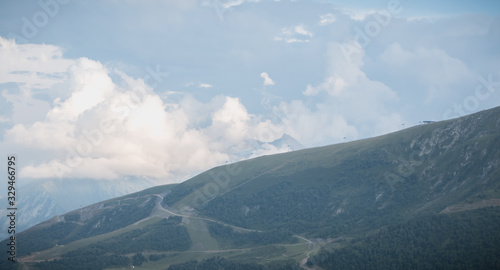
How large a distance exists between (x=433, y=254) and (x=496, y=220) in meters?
35.0

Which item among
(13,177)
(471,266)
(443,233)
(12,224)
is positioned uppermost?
(13,177)

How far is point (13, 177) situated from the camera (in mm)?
164250

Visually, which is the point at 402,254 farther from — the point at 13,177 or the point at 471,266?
the point at 13,177

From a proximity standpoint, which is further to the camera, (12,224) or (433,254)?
(433,254)

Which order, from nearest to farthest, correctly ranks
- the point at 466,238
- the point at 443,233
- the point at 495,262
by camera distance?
the point at 495,262
the point at 466,238
the point at 443,233

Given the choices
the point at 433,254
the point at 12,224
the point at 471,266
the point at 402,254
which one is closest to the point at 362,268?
the point at 402,254

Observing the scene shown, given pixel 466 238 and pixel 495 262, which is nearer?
pixel 495 262

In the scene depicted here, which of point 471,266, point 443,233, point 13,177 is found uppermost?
point 13,177

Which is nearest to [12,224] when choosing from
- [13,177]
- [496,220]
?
[13,177]

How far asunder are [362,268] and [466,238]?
49.7m

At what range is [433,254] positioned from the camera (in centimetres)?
18588

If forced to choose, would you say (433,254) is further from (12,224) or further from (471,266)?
(12,224)

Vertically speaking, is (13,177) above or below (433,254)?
above

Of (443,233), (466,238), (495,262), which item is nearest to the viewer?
(495,262)
